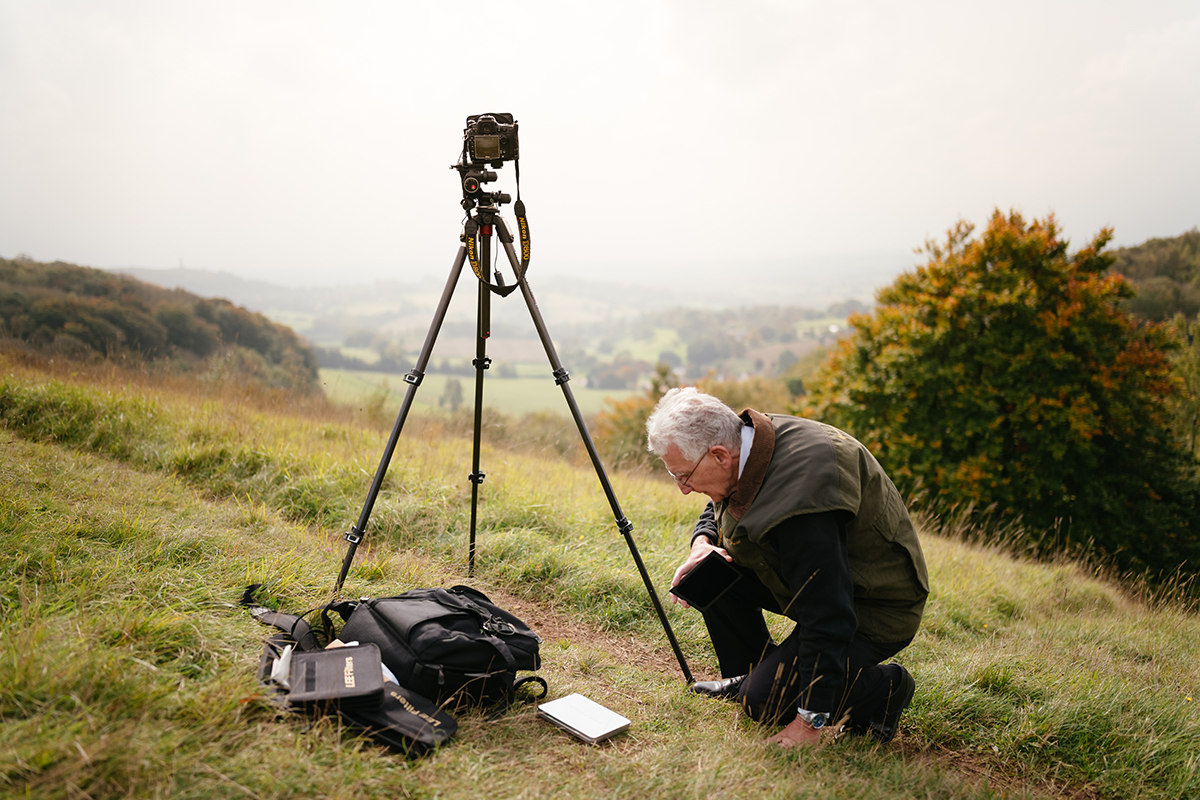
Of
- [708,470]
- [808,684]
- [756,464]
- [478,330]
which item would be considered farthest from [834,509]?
[478,330]

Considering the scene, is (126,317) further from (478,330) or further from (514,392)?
(478,330)

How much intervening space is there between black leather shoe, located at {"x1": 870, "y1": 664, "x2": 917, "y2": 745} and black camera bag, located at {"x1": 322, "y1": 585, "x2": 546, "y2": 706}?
1.39 metres

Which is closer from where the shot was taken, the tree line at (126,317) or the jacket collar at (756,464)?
the jacket collar at (756,464)

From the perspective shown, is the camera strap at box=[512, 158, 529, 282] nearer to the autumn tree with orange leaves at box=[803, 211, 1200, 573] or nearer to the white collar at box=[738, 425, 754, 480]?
the white collar at box=[738, 425, 754, 480]

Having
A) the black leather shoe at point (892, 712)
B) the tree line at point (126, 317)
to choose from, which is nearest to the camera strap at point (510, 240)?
the black leather shoe at point (892, 712)

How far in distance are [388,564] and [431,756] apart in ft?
5.32

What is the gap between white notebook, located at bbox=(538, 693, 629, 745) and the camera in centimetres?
233

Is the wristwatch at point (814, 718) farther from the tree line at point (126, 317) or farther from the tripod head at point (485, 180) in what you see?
the tree line at point (126, 317)

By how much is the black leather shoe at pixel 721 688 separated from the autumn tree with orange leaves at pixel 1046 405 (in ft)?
29.2

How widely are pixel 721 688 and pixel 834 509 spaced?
1.20 m

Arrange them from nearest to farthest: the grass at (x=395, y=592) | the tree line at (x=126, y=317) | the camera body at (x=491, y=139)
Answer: the grass at (x=395, y=592) < the camera body at (x=491, y=139) < the tree line at (x=126, y=317)

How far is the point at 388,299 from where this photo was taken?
58.5 m

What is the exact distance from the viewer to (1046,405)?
34.7ft

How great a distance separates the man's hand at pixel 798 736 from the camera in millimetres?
2246
